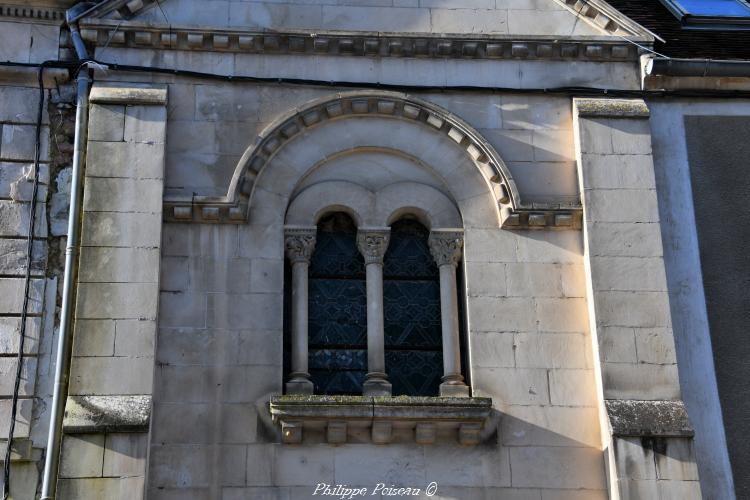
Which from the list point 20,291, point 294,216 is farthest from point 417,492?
point 20,291

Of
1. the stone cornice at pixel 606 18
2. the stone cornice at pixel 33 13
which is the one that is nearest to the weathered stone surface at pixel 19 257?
the stone cornice at pixel 33 13

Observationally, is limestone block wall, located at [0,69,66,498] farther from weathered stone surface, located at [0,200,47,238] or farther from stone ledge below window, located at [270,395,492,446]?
stone ledge below window, located at [270,395,492,446]

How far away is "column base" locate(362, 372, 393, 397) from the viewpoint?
43.7 ft

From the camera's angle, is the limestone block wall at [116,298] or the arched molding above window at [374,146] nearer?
the limestone block wall at [116,298]

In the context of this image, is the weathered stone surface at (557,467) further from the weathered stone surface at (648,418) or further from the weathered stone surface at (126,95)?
the weathered stone surface at (126,95)

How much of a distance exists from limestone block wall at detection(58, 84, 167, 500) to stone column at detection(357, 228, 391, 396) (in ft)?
7.36

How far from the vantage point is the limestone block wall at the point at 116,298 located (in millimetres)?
12344

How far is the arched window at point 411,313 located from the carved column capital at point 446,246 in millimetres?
189

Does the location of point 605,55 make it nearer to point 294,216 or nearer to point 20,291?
point 294,216

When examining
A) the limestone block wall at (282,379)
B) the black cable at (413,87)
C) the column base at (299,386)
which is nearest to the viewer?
the limestone block wall at (282,379)

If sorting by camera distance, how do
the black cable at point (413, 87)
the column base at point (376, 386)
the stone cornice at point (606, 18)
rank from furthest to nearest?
the stone cornice at point (606, 18) → the black cable at point (413, 87) → the column base at point (376, 386)

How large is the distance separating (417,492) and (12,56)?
21.9 ft

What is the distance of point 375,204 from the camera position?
14242 millimetres

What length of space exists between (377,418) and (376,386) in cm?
52
